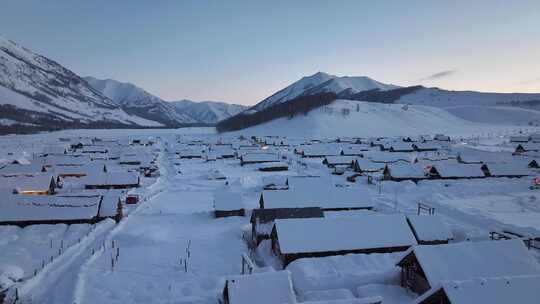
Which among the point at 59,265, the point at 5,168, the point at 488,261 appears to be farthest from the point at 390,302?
the point at 5,168

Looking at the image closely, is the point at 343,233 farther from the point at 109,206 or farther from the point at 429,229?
the point at 109,206

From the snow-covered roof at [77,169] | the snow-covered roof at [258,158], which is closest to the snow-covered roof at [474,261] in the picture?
the snow-covered roof at [77,169]

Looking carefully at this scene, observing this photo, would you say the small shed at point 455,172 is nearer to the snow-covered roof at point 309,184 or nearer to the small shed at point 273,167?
the snow-covered roof at point 309,184

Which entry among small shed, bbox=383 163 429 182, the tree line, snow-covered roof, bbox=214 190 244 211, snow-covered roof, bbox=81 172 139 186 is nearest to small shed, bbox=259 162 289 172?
small shed, bbox=383 163 429 182

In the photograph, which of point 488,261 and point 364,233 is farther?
point 364,233

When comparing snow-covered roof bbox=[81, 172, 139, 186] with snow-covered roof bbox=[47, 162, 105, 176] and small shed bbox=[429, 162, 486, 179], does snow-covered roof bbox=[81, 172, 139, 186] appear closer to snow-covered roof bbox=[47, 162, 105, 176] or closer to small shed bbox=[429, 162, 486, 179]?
snow-covered roof bbox=[47, 162, 105, 176]

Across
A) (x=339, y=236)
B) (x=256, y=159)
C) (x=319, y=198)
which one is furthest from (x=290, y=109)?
(x=339, y=236)

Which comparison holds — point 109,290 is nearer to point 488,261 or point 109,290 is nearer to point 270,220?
point 270,220
